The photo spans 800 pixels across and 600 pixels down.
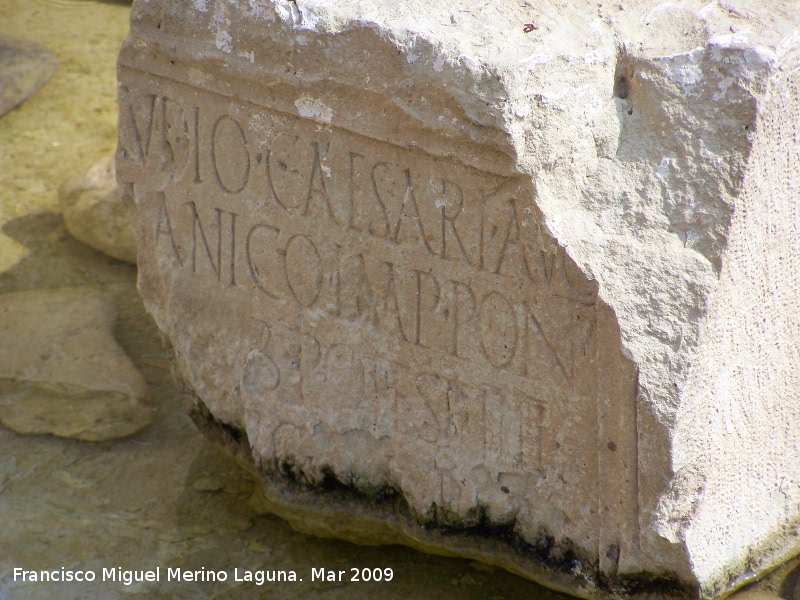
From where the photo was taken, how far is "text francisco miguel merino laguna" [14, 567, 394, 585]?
8.32 feet

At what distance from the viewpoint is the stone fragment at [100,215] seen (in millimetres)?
3709

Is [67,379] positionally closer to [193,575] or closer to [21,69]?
[193,575]

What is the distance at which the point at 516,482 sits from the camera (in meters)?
2.23

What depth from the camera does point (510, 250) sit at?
2.01 metres

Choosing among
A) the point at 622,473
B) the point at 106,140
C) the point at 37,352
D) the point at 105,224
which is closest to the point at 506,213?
the point at 622,473

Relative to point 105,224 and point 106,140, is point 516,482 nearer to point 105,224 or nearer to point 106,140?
point 105,224

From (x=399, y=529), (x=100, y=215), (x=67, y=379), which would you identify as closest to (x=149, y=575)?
(x=399, y=529)

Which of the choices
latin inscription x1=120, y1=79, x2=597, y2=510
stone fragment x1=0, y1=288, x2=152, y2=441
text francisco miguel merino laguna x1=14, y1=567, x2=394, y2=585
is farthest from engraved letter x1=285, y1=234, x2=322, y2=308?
stone fragment x1=0, y1=288, x2=152, y2=441

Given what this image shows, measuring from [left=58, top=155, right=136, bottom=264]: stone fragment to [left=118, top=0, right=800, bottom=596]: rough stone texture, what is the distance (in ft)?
4.18

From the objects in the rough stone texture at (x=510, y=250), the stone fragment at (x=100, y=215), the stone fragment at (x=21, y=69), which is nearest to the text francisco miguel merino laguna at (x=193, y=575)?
the rough stone texture at (x=510, y=250)

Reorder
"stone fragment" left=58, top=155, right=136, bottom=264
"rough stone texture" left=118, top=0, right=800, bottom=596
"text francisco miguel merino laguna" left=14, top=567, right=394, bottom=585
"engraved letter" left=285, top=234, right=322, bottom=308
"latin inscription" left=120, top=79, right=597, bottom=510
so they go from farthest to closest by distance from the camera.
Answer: "stone fragment" left=58, top=155, right=136, bottom=264 < "text francisco miguel merino laguna" left=14, top=567, right=394, bottom=585 < "engraved letter" left=285, top=234, right=322, bottom=308 < "latin inscription" left=120, top=79, right=597, bottom=510 < "rough stone texture" left=118, top=0, right=800, bottom=596

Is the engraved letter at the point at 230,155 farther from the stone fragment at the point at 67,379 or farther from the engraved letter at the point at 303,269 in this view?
the stone fragment at the point at 67,379

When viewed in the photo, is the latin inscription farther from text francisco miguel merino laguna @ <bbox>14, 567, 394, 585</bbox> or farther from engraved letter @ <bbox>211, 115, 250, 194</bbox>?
text francisco miguel merino laguna @ <bbox>14, 567, 394, 585</bbox>

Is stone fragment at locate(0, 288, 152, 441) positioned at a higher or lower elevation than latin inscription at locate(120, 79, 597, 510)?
lower
